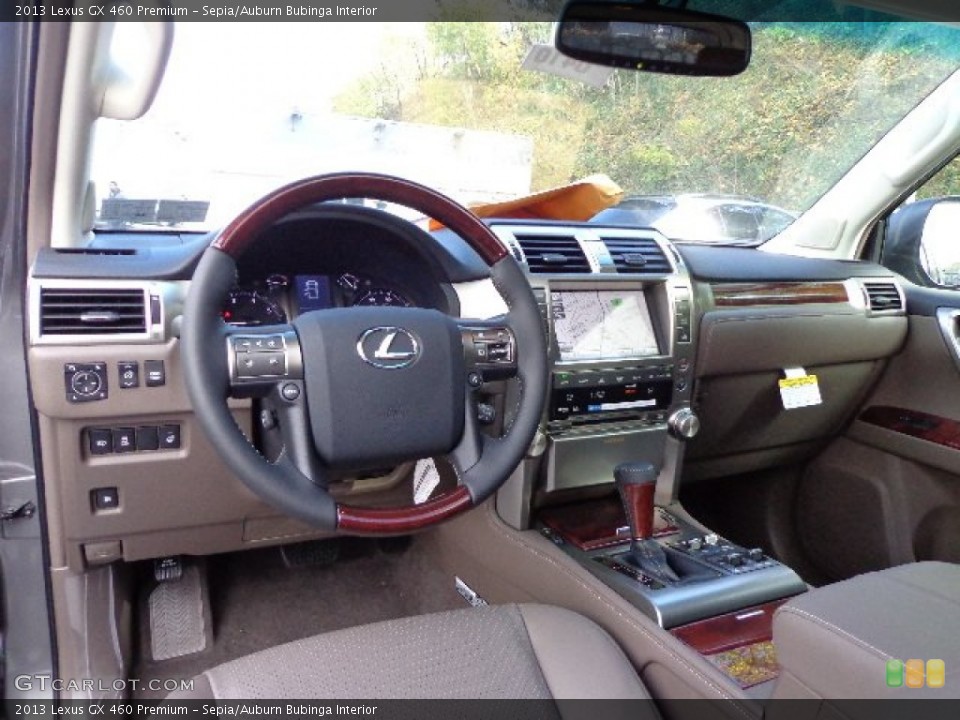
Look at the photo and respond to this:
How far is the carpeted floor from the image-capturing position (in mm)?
2322

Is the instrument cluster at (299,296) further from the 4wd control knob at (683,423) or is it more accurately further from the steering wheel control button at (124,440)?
the 4wd control knob at (683,423)

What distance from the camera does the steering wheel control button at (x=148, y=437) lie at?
5.44 ft

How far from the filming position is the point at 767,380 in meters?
2.44

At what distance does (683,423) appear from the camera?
7.03 ft

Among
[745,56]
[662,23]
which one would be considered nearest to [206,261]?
[662,23]

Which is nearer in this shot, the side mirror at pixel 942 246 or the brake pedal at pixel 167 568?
the brake pedal at pixel 167 568

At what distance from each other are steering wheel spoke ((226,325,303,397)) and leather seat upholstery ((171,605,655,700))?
0.47 metres

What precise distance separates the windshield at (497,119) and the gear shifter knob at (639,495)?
84 cm

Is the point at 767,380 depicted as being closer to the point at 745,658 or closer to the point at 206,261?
the point at 745,658

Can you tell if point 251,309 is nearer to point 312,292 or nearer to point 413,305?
point 312,292

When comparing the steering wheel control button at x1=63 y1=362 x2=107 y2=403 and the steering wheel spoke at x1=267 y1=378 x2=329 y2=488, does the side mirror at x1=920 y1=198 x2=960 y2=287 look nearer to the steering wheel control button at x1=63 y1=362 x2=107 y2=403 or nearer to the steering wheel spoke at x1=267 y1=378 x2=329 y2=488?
the steering wheel spoke at x1=267 y1=378 x2=329 y2=488

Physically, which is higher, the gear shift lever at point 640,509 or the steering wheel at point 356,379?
the steering wheel at point 356,379

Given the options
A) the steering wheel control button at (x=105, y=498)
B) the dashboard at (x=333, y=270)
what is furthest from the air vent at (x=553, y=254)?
the steering wheel control button at (x=105, y=498)

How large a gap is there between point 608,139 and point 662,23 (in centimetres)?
67
